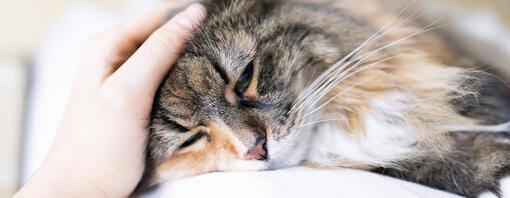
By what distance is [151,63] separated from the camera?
3.26 feet

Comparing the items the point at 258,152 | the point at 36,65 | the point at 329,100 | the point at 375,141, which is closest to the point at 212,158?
the point at 258,152

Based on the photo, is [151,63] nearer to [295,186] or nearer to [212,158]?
[212,158]

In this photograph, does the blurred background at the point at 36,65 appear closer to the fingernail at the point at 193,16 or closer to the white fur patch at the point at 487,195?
the fingernail at the point at 193,16

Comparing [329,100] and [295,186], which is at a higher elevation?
[329,100]

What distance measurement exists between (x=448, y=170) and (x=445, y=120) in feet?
0.54

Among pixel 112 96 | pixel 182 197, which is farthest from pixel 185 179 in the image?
pixel 112 96

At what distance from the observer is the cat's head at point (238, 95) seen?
1.04 meters

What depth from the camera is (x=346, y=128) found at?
1.24 metres

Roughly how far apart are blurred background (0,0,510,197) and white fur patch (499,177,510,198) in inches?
60.7

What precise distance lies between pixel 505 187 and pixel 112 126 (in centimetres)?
106

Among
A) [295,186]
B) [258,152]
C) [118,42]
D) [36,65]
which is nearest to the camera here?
[295,186]

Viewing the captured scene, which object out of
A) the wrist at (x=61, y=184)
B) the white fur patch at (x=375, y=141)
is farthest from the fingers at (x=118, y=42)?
the white fur patch at (x=375, y=141)

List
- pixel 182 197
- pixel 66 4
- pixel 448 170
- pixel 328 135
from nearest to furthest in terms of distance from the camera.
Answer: pixel 182 197 → pixel 448 170 → pixel 328 135 → pixel 66 4

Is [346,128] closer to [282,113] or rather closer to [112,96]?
[282,113]
